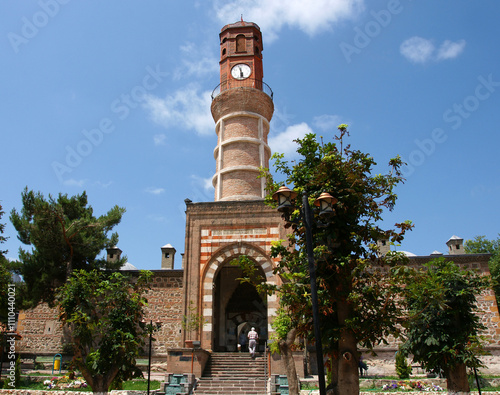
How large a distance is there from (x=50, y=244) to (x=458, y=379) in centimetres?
1749

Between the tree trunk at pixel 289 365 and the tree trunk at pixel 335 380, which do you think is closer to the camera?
the tree trunk at pixel 335 380

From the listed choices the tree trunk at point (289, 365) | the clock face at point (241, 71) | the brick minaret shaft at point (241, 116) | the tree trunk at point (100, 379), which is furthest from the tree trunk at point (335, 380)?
the clock face at point (241, 71)

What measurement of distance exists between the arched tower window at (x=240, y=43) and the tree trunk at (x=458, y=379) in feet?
63.1

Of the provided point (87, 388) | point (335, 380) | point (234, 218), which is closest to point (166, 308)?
point (234, 218)

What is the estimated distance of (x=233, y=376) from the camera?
611 inches

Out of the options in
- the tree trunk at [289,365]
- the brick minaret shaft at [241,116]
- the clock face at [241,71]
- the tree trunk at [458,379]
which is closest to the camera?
the tree trunk at [289,365]

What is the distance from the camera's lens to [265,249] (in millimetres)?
18609

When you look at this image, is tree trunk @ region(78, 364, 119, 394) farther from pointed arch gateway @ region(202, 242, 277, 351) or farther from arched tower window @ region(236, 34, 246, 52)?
arched tower window @ region(236, 34, 246, 52)

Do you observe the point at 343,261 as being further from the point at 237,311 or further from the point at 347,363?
the point at 237,311

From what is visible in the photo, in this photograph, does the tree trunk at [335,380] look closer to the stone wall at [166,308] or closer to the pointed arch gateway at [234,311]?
the pointed arch gateway at [234,311]

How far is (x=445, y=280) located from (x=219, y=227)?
9803 millimetres

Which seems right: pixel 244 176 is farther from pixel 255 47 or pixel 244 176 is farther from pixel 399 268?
pixel 399 268

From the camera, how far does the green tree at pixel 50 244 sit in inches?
777

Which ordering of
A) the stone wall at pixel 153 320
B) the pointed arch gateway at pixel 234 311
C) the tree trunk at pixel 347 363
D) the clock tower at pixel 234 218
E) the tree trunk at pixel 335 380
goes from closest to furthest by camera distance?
the tree trunk at pixel 347 363 → the tree trunk at pixel 335 380 → the clock tower at pixel 234 218 → the stone wall at pixel 153 320 → the pointed arch gateway at pixel 234 311
